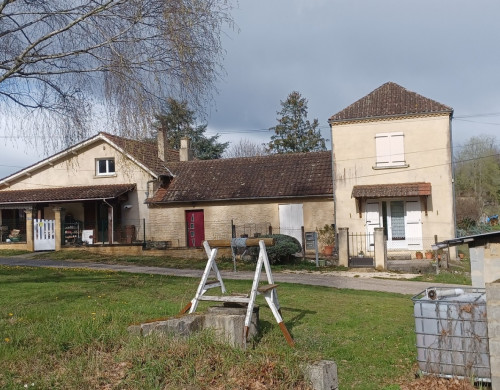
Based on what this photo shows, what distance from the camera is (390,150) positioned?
75.4 ft

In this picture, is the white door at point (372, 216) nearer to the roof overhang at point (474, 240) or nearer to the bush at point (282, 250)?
the bush at point (282, 250)

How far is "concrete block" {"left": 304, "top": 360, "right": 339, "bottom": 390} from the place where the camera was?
16.7 ft

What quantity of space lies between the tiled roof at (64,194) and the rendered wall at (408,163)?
11245mm

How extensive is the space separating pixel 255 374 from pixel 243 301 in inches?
70.9

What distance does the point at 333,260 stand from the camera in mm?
21141

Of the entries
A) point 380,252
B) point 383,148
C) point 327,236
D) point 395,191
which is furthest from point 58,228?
point 395,191

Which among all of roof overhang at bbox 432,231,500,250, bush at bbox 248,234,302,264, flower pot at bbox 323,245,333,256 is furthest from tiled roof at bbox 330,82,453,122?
roof overhang at bbox 432,231,500,250

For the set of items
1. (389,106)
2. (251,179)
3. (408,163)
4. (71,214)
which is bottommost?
(71,214)

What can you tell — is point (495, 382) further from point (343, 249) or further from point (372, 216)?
point (372, 216)

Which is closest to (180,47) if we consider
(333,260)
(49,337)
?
(49,337)

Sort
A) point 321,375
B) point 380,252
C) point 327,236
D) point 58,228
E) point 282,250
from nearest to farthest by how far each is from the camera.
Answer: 1. point 321,375
2. point 380,252
3. point 282,250
4. point 327,236
5. point 58,228

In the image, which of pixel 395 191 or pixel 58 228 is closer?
pixel 395 191

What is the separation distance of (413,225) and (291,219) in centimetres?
585

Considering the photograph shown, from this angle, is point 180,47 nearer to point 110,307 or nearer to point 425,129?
point 110,307
